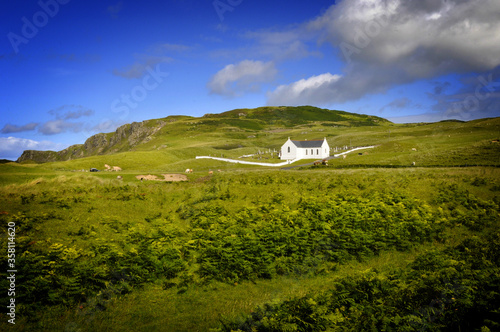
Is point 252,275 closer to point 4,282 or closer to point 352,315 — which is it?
point 352,315

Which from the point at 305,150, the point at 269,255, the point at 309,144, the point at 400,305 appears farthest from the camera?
the point at 309,144

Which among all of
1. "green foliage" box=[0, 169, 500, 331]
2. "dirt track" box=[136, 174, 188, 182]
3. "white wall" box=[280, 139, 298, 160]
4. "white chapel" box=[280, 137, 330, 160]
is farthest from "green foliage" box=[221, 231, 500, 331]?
"white chapel" box=[280, 137, 330, 160]

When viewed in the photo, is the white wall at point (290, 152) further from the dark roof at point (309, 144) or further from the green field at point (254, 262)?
the green field at point (254, 262)

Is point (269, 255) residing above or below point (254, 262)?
above

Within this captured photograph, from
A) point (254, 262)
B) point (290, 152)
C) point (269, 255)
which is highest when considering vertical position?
point (290, 152)

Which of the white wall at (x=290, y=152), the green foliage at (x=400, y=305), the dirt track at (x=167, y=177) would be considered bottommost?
the green foliage at (x=400, y=305)

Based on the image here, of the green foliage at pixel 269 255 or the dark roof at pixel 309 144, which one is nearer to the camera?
the green foliage at pixel 269 255

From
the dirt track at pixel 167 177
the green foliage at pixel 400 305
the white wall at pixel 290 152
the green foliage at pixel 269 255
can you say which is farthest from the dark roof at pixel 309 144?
the green foliage at pixel 400 305

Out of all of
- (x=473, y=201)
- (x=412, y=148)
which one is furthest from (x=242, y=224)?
(x=412, y=148)

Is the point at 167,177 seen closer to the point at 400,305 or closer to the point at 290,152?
the point at 400,305

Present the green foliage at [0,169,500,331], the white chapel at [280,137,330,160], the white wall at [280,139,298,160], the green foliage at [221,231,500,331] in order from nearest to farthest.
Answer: the green foliage at [221,231,500,331] → the green foliage at [0,169,500,331] → the white chapel at [280,137,330,160] → the white wall at [280,139,298,160]

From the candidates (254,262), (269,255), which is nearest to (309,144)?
(269,255)

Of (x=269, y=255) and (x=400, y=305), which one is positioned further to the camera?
(x=269, y=255)

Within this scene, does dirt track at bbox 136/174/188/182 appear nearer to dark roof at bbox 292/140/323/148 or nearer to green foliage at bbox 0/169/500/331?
green foliage at bbox 0/169/500/331
